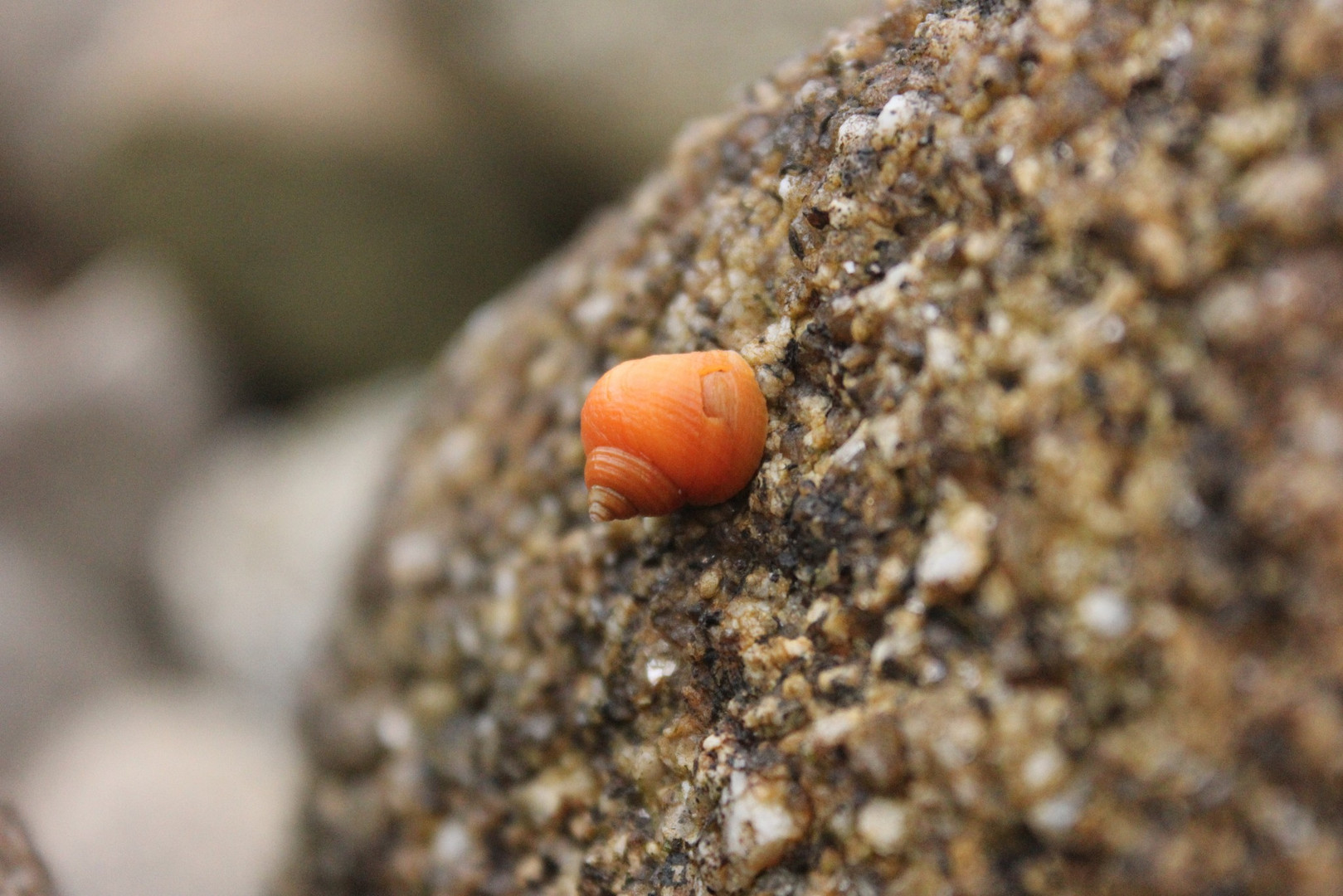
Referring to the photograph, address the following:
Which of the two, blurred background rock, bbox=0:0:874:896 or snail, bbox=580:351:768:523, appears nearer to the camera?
snail, bbox=580:351:768:523

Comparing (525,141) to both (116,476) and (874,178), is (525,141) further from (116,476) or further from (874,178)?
(874,178)

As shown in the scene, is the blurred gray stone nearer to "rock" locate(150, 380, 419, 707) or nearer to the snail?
"rock" locate(150, 380, 419, 707)

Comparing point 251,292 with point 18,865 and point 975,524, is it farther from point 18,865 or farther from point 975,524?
point 975,524

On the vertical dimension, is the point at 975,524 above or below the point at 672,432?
below

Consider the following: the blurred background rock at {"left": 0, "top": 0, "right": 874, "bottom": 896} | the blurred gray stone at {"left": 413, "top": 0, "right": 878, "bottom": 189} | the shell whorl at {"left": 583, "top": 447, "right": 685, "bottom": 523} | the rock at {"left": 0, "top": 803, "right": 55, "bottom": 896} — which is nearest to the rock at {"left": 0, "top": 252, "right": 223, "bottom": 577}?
the blurred background rock at {"left": 0, "top": 0, "right": 874, "bottom": 896}

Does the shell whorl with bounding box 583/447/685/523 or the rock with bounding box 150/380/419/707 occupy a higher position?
the shell whorl with bounding box 583/447/685/523

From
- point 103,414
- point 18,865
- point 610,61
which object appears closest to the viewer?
point 18,865

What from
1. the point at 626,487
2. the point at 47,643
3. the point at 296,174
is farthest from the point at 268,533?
the point at 626,487
